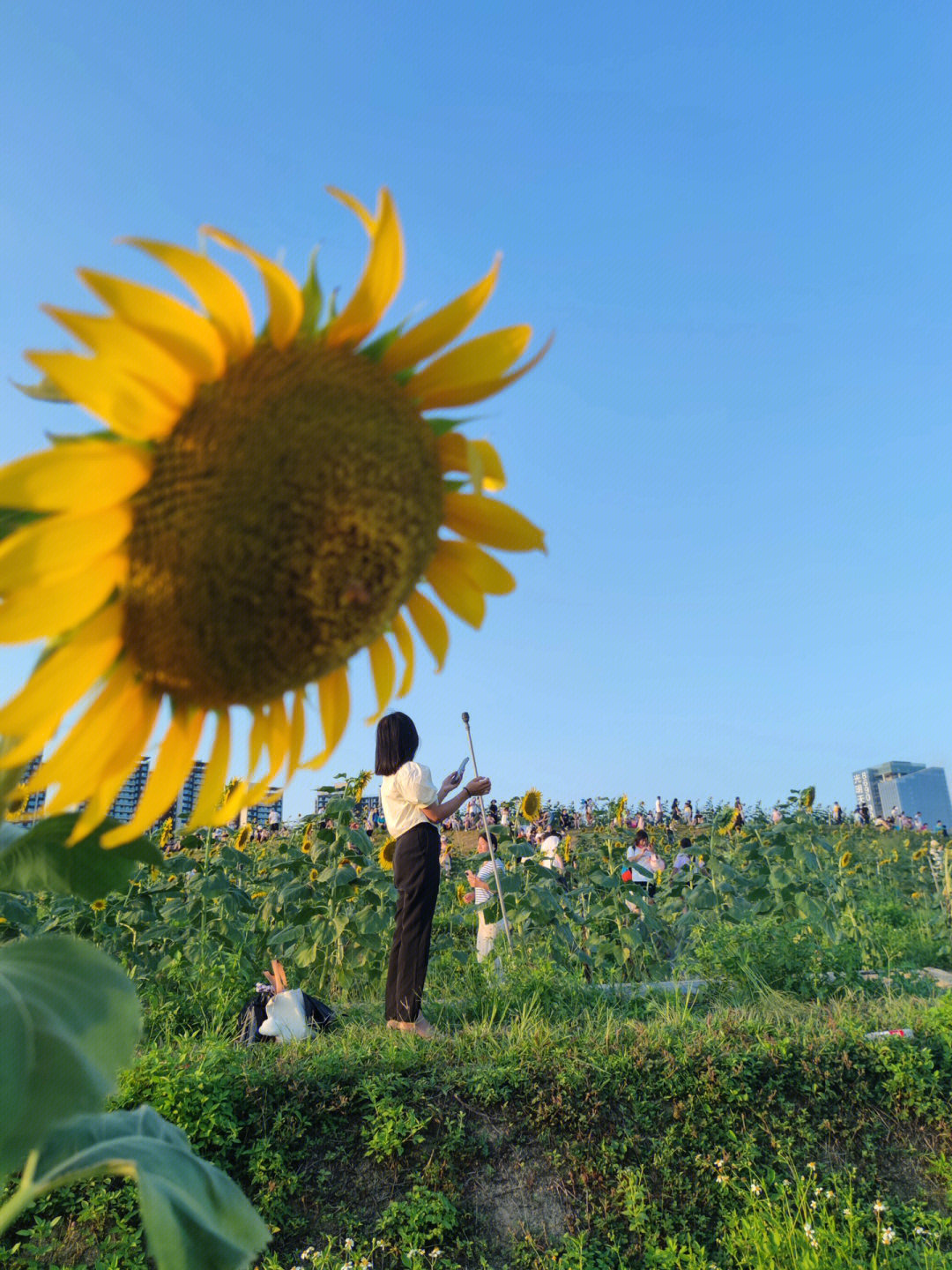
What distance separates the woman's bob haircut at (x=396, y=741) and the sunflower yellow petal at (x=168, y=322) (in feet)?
14.7

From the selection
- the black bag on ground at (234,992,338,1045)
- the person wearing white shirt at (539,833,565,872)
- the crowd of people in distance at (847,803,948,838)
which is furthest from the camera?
the crowd of people in distance at (847,803,948,838)

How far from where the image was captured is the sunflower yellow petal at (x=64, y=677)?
1.45 feet

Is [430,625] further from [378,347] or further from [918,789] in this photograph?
[918,789]

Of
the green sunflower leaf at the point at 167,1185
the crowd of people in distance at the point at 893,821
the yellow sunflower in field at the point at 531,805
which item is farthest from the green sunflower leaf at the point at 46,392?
the crowd of people in distance at the point at 893,821

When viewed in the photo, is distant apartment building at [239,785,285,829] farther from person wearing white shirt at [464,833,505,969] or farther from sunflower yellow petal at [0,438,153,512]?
person wearing white shirt at [464,833,505,969]

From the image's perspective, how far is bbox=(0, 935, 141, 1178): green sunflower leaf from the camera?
60 centimetres

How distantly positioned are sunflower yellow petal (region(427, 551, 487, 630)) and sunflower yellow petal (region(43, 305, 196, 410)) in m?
0.19

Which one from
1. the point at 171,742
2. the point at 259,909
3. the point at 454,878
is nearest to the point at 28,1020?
the point at 171,742

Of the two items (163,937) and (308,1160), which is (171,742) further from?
(163,937)

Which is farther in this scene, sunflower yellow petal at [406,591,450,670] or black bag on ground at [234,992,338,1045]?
black bag on ground at [234,992,338,1045]

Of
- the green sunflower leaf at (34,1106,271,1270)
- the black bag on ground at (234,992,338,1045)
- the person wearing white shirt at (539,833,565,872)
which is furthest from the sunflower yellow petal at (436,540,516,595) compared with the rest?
the person wearing white shirt at (539,833,565,872)

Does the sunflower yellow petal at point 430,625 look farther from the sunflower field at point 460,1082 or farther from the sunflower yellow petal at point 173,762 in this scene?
the sunflower field at point 460,1082

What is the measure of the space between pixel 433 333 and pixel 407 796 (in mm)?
4460

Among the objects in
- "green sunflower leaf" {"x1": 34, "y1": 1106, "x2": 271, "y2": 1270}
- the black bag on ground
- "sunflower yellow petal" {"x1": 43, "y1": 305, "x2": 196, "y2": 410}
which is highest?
"sunflower yellow petal" {"x1": 43, "y1": 305, "x2": 196, "y2": 410}
